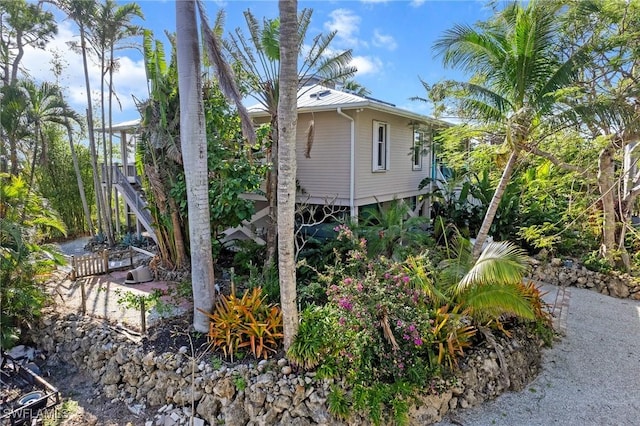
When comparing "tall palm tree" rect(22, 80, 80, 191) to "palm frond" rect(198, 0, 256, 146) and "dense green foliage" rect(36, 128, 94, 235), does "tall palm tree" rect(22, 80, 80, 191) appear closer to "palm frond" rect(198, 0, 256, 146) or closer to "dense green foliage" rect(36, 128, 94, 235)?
"dense green foliage" rect(36, 128, 94, 235)

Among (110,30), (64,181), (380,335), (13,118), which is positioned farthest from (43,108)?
(380,335)

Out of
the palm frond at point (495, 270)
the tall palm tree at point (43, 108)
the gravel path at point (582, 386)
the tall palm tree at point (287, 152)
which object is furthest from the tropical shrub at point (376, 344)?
the tall palm tree at point (43, 108)

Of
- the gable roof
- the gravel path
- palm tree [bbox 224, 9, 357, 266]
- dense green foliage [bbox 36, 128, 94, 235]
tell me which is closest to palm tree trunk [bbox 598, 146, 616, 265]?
the gravel path

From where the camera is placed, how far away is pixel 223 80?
5582mm

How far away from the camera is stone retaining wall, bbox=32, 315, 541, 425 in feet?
16.8

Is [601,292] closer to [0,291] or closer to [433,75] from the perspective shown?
[433,75]

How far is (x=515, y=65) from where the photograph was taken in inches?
286

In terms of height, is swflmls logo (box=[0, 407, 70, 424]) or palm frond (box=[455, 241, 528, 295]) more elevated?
palm frond (box=[455, 241, 528, 295])

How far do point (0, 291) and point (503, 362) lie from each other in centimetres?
923

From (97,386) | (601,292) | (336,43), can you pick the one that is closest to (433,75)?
(336,43)

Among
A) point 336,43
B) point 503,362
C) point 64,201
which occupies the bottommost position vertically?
point 503,362

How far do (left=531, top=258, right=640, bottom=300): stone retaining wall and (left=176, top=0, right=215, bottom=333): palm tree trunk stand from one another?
9800 mm

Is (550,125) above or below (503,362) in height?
above

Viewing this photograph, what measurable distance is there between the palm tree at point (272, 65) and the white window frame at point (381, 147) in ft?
7.52
